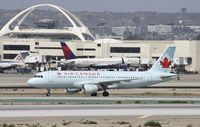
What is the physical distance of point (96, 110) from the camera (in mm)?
52625

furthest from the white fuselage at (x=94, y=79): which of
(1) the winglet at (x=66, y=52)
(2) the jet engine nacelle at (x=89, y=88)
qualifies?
(1) the winglet at (x=66, y=52)

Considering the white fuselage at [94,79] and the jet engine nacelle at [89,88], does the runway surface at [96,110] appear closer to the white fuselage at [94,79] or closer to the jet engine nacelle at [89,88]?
the jet engine nacelle at [89,88]

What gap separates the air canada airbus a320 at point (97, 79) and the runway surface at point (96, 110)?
1792 cm

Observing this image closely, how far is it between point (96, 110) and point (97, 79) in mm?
24064

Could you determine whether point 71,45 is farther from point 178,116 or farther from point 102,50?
point 178,116

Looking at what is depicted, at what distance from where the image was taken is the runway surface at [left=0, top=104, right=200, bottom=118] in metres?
49.4

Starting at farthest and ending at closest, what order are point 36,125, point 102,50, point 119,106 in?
point 102,50
point 119,106
point 36,125

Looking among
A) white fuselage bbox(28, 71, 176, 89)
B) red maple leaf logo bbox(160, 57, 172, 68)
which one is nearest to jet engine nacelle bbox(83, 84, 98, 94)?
white fuselage bbox(28, 71, 176, 89)

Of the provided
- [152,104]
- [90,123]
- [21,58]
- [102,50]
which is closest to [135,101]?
[152,104]

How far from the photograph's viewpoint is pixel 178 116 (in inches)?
1940

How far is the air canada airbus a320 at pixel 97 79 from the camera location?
244ft

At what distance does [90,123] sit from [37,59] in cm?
13051

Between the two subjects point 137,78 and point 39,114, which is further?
point 137,78

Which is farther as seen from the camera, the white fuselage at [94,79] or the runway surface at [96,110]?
the white fuselage at [94,79]
